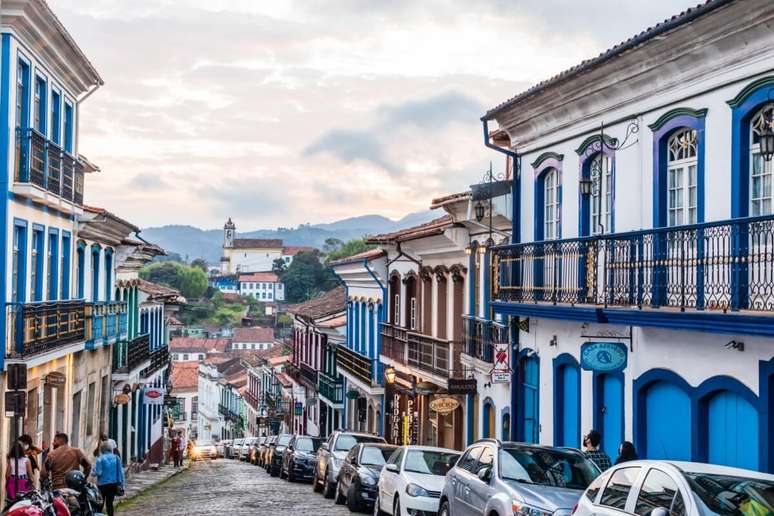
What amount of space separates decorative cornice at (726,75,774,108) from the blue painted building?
2cm

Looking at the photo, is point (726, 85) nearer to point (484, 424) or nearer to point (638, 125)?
point (638, 125)

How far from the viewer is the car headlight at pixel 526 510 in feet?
40.1

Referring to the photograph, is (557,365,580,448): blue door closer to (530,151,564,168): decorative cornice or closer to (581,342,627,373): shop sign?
(581,342,627,373): shop sign

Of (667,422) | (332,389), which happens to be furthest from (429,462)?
(332,389)

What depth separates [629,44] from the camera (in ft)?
51.8

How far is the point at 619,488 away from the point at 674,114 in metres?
7.08

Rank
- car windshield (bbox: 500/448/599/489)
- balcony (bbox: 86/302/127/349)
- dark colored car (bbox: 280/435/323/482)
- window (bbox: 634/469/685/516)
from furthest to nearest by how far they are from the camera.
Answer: dark colored car (bbox: 280/435/323/482)
balcony (bbox: 86/302/127/349)
car windshield (bbox: 500/448/599/489)
window (bbox: 634/469/685/516)

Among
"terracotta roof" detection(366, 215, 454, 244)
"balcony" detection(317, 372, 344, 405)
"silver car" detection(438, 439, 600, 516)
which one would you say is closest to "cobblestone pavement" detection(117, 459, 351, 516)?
"silver car" detection(438, 439, 600, 516)

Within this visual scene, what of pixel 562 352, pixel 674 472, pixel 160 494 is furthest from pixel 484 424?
pixel 674 472

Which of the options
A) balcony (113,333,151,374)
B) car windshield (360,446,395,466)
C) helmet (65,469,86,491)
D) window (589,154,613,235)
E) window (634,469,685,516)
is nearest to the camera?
window (634,469,685,516)

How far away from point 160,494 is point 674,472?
19.9 metres

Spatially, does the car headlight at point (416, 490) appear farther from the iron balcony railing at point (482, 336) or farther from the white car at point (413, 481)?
the iron balcony railing at point (482, 336)

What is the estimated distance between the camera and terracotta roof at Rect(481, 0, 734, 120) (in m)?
13.9

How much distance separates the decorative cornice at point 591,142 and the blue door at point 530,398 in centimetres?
445
